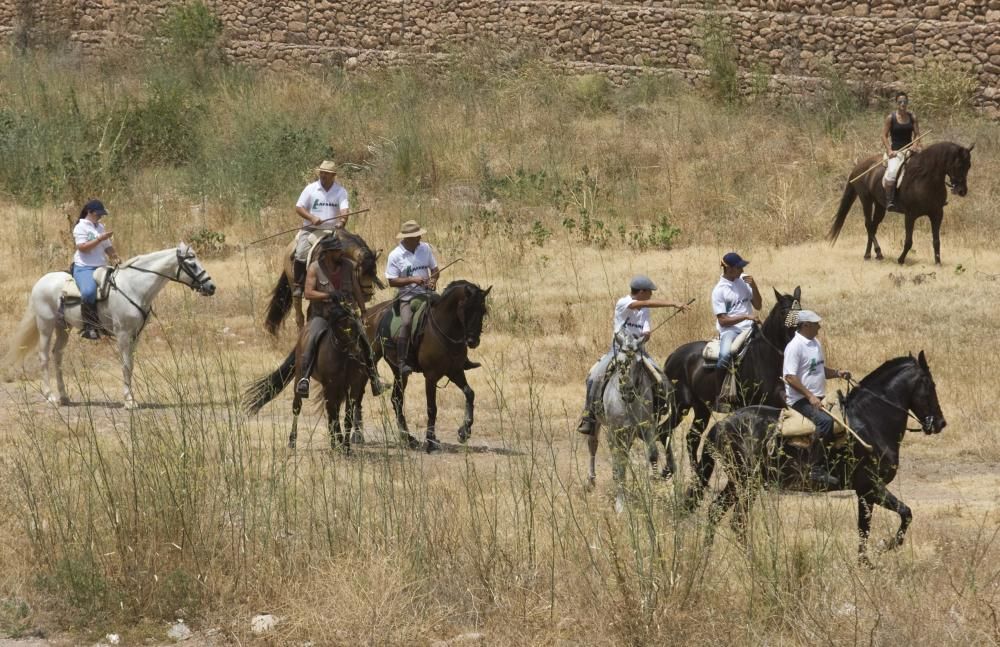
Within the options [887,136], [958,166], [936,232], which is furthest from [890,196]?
[887,136]

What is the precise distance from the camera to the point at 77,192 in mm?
25172

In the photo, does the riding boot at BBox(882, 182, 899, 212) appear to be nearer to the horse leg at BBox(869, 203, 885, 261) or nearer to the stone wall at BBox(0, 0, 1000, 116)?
the horse leg at BBox(869, 203, 885, 261)

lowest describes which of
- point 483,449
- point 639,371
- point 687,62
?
point 483,449

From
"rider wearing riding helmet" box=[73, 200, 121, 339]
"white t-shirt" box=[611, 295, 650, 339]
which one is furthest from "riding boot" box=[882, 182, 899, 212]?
"rider wearing riding helmet" box=[73, 200, 121, 339]

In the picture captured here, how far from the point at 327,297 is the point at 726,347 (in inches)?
139

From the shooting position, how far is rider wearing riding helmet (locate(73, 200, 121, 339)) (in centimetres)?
1642

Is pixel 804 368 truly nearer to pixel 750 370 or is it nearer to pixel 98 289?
pixel 750 370

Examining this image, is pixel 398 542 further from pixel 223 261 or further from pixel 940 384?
pixel 223 261

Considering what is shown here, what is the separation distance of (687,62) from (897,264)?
821cm

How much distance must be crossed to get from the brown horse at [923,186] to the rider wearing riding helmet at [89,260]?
32.2 ft

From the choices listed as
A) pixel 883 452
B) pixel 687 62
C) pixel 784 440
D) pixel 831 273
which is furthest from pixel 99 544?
pixel 687 62

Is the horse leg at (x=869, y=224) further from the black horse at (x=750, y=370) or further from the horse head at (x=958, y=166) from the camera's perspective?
the black horse at (x=750, y=370)

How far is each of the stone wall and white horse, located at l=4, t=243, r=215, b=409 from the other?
44.4 feet

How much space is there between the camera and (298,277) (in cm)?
1809
